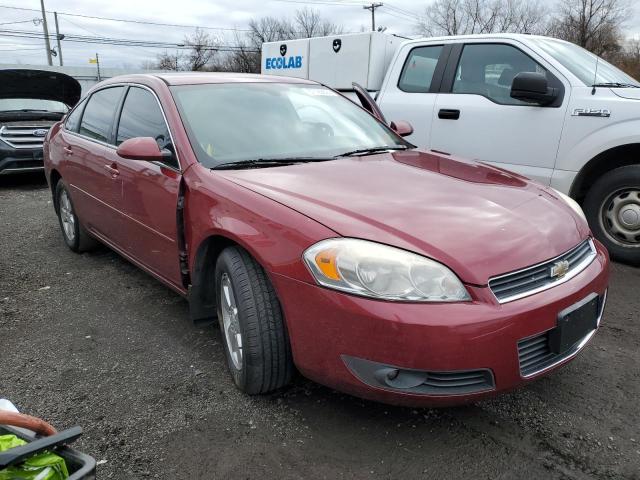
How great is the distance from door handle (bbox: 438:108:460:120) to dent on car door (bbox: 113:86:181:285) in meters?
2.90

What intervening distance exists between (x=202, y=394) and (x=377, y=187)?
1322mm

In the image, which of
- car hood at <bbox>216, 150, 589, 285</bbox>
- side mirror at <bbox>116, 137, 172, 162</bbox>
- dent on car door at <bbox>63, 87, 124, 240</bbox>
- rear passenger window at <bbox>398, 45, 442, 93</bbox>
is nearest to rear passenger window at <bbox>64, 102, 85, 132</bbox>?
dent on car door at <bbox>63, 87, 124, 240</bbox>

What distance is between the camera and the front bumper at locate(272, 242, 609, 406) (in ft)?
6.31

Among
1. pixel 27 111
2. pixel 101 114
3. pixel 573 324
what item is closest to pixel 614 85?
pixel 573 324

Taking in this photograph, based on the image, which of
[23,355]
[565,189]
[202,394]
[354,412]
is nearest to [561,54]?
[565,189]

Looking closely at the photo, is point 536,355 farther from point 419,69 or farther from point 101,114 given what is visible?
point 419,69

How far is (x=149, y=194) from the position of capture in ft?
10.4

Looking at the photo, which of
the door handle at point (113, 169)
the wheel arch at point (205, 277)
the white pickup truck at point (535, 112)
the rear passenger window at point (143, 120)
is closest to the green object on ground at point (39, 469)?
the wheel arch at point (205, 277)

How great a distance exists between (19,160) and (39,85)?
1.21 m

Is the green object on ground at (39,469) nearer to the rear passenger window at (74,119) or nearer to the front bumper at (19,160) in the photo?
the rear passenger window at (74,119)

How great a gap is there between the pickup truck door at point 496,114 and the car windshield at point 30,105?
21.9 ft

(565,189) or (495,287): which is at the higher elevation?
(495,287)

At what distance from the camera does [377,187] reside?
2541 millimetres

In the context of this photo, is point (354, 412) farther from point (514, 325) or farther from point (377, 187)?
point (377, 187)
